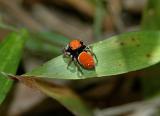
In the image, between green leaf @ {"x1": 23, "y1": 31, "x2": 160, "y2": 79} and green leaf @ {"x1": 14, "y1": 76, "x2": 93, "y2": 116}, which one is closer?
green leaf @ {"x1": 23, "y1": 31, "x2": 160, "y2": 79}

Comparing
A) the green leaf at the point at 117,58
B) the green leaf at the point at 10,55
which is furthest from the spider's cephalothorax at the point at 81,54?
the green leaf at the point at 10,55

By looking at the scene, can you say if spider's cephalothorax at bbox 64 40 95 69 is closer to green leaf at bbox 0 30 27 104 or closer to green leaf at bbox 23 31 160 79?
green leaf at bbox 23 31 160 79

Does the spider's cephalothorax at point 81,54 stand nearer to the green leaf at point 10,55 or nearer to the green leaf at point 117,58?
the green leaf at point 117,58

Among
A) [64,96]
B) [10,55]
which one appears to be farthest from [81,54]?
[10,55]

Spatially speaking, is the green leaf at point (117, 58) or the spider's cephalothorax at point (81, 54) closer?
the green leaf at point (117, 58)

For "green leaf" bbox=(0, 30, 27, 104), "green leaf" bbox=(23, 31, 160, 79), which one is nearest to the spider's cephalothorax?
"green leaf" bbox=(23, 31, 160, 79)

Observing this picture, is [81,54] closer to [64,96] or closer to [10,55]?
[64,96]

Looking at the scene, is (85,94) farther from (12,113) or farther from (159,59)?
(159,59)
